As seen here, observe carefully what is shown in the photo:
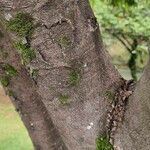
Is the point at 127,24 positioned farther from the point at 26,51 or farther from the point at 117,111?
the point at 26,51

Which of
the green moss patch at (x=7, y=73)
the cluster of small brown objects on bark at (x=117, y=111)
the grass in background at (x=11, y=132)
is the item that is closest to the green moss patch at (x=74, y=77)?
the cluster of small brown objects on bark at (x=117, y=111)

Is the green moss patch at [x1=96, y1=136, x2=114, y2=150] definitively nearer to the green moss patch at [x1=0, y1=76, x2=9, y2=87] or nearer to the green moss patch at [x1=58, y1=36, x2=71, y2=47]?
the green moss patch at [x1=58, y1=36, x2=71, y2=47]

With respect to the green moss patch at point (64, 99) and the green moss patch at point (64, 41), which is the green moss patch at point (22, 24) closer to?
the green moss patch at point (64, 41)

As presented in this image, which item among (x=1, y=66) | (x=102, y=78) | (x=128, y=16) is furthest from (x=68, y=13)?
(x=128, y=16)

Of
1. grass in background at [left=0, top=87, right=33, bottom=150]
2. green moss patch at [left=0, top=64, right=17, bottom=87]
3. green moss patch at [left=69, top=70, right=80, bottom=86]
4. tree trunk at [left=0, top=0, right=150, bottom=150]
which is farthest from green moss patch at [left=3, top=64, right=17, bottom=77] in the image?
grass in background at [left=0, top=87, right=33, bottom=150]

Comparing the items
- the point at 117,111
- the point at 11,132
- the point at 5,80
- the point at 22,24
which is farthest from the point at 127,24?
the point at 22,24

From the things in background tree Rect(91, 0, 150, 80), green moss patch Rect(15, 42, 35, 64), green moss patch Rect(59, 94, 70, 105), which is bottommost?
background tree Rect(91, 0, 150, 80)
